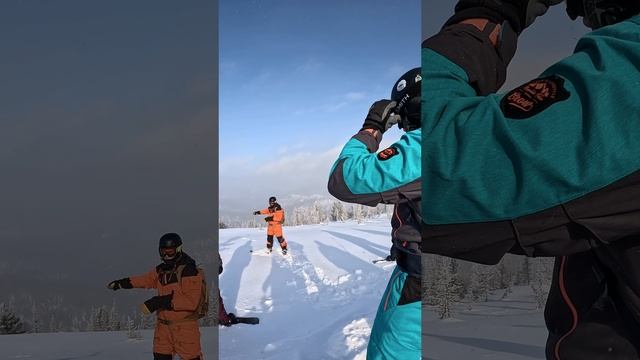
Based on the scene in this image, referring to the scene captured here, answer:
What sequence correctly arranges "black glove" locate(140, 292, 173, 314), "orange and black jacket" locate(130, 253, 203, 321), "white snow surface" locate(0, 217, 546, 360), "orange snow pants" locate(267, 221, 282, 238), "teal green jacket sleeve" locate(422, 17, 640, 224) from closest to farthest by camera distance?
"teal green jacket sleeve" locate(422, 17, 640, 224)
"white snow surface" locate(0, 217, 546, 360)
"orange snow pants" locate(267, 221, 282, 238)
"black glove" locate(140, 292, 173, 314)
"orange and black jacket" locate(130, 253, 203, 321)

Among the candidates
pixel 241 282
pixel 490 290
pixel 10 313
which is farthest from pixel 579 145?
pixel 10 313

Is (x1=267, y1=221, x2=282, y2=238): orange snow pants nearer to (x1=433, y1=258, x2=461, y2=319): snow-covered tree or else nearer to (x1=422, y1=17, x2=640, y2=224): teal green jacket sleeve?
(x1=433, y1=258, x2=461, y2=319): snow-covered tree

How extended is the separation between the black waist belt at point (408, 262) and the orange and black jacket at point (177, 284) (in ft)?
6.01

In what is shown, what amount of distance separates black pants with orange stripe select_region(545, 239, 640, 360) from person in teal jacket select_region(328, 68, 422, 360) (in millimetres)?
317

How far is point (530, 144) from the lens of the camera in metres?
0.26

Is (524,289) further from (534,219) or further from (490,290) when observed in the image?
(534,219)

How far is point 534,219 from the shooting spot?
0.92 feet

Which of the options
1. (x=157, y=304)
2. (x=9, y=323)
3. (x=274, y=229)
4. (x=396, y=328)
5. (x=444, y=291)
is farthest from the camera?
(x=9, y=323)

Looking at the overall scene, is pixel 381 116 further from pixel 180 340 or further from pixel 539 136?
pixel 180 340

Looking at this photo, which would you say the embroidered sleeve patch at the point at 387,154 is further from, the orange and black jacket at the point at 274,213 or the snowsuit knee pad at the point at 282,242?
the snowsuit knee pad at the point at 282,242

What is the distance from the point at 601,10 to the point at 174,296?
9.17 ft

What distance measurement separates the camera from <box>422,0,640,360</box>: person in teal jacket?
25 centimetres

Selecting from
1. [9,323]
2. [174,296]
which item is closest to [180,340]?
[174,296]

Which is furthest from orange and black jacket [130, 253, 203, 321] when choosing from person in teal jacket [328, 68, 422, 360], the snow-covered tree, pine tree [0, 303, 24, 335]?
pine tree [0, 303, 24, 335]
